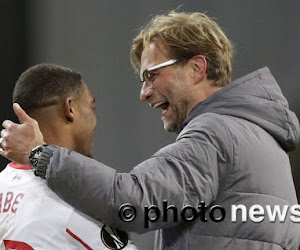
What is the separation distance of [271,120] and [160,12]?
1.32m

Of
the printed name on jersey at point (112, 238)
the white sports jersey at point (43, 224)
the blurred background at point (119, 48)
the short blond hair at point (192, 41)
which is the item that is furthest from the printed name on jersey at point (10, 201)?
the blurred background at point (119, 48)

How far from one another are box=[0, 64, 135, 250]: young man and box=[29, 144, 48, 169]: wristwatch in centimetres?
9

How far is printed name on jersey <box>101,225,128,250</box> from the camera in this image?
1952mm

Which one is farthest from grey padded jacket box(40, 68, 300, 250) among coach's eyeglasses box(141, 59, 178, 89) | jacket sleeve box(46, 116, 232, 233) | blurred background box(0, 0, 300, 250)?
blurred background box(0, 0, 300, 250)

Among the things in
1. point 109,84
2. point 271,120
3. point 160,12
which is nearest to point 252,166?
point 271,120

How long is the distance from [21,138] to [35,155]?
8cm

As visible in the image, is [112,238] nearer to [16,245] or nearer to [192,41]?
[16,245]

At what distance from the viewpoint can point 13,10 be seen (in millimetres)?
4082

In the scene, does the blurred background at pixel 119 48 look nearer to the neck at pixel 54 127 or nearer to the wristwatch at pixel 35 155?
the neck at pixel 54 127

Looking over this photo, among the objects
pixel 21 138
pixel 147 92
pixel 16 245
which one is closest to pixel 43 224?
pixel 16 245

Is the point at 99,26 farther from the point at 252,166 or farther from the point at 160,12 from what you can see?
the point at 252,166

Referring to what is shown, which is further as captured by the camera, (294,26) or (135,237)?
(135,237)

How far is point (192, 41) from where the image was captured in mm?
2330

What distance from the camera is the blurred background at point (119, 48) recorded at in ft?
9.48
